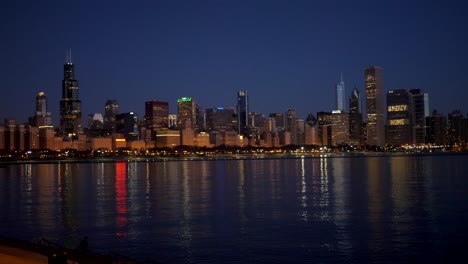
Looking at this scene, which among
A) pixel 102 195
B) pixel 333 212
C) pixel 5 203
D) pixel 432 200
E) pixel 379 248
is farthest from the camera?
pixel 102 195

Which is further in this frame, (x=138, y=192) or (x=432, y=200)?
(x=138, y=192)

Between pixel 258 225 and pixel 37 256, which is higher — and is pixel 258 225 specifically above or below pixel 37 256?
below

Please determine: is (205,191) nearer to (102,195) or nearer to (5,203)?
(102,195)

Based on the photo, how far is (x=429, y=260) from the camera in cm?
2402

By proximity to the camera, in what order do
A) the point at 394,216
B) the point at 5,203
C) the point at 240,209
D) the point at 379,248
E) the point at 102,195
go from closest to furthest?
the point at 379,248 < the point at 394,216 < the point at 240,209 < the point at 5,203 < the point at 102,195

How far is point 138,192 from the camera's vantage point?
194 ft

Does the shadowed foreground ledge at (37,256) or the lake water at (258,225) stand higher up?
the shadowed foreground ledge at (37,256)

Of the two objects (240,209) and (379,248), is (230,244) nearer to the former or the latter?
(379,248)

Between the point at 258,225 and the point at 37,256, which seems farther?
the point at 258,225

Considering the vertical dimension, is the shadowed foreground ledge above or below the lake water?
above

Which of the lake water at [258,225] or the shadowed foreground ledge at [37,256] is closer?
the shadowed foreground ledge at [37,256]

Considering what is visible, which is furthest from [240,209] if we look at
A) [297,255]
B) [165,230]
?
[297,255]

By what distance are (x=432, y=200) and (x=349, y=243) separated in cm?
2106

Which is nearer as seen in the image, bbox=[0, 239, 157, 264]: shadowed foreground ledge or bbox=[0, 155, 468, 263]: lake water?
bbox=[0, 239, 157, 264]: shadowed foreground ledge
